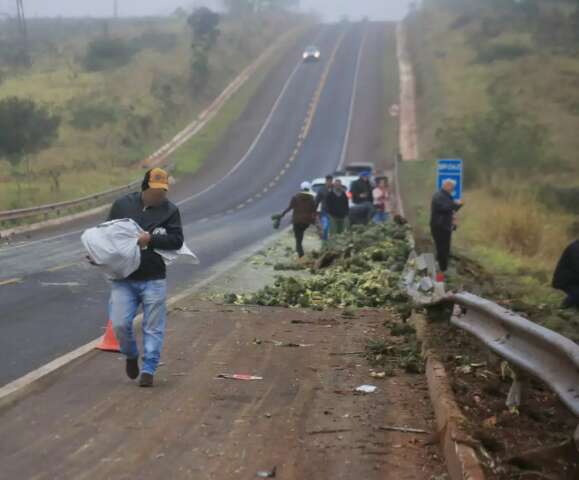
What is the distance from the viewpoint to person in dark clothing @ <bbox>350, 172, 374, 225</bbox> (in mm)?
26000

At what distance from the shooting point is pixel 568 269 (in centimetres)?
1088

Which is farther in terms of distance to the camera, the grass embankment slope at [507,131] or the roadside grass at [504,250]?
the grass embankment slope at [507,131]

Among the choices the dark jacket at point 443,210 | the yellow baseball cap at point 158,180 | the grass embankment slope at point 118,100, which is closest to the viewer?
the yellow baseball cap at point 158,180

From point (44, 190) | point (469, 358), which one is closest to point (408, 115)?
point (44, 190)

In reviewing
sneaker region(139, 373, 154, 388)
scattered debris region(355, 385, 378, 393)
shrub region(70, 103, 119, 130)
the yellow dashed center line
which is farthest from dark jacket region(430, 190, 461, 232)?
shrub region(70, 103, 119, 130)

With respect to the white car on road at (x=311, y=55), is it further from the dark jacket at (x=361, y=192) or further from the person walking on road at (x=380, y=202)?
the dark jacket at (x=361, y=192)

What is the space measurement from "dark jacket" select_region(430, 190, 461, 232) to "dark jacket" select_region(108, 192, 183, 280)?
992 cm

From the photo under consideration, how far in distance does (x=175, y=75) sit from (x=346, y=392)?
227 feet

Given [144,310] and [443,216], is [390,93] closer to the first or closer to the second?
[443,216]

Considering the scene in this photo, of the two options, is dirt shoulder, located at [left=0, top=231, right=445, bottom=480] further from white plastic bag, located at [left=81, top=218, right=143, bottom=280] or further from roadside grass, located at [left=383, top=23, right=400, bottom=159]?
roadside grass, located at [left=383, top=23, right=400, bottom=159]

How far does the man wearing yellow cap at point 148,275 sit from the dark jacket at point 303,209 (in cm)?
1236

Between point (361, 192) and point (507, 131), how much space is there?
79.2ft

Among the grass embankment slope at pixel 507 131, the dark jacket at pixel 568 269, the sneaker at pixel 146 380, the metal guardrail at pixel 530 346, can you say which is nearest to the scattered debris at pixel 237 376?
the sneaker at pixel 146 380

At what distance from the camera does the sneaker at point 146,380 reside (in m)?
8.19
